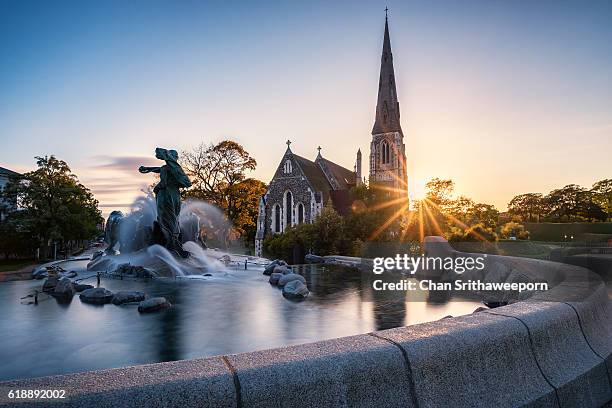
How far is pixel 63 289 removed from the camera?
933 cm

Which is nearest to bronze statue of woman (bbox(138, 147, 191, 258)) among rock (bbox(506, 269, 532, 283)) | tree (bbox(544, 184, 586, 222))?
rock (bbox(506, 269, 532, 283))

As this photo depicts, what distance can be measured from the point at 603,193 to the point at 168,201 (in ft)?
260

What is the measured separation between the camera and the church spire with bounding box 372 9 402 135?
6881cm

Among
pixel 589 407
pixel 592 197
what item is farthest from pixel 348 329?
pixel 592 197

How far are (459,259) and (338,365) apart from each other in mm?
10555

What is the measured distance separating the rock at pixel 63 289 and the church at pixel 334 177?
3438cm

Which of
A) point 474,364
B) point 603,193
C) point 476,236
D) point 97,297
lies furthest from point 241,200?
point 603,193

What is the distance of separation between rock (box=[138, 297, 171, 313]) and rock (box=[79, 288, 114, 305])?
1126 mm

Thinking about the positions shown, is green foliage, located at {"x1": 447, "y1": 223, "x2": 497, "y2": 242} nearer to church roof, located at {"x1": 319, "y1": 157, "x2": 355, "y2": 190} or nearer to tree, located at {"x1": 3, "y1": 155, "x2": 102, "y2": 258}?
tree, located at {"x1": 3, "y1": 155, "x2": 102, "y2": 258}

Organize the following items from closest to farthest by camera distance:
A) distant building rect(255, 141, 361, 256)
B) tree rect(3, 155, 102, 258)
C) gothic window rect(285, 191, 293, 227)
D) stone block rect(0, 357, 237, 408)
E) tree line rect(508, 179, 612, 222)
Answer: stone block rect(0, 357, 237, 408) → tree rect(3, 155, 102, 258) → distant building rect(255, 141, 361, 256) → gothic window rect(285, 191, 293, 227) → tree line rect(508, 179, 612, 222)

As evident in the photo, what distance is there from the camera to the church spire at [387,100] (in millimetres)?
68812

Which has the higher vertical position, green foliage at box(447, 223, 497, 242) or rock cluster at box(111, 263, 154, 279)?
green foliage at box(447, 223, 497, 242)

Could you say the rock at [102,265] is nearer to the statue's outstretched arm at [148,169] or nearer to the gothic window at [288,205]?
the statue's outstretched arm at [148,169]

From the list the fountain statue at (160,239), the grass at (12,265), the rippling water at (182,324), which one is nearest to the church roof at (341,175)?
the grass at (12,265)
